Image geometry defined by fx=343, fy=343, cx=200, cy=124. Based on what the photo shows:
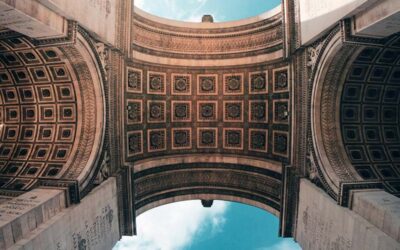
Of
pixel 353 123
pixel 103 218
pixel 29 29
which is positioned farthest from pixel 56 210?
pixel 353 123

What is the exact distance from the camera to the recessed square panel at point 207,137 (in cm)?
2592

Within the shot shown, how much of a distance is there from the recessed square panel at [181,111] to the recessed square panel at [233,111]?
8.73 feet

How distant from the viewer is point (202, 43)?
25.5m

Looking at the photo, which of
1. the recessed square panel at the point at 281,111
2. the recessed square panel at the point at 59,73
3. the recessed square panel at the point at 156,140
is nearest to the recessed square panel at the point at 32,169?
the recessed square panel at the point at 59,73

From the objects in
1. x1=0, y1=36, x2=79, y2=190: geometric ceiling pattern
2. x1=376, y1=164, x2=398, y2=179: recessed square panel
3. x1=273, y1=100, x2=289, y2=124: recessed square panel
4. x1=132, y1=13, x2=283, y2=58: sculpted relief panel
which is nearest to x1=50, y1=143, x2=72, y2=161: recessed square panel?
x1=0, y1=36, x2=79, y2=190: geometric ceiling pattern

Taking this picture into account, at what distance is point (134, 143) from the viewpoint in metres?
23.5

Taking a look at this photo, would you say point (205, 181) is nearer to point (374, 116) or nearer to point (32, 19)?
point (374, 116)

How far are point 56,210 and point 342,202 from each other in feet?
43.0

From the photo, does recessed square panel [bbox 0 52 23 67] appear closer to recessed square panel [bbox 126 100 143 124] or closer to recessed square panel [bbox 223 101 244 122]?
recessed square panel [bbox 126 100 143 124]

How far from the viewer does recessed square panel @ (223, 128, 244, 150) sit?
2542 cm

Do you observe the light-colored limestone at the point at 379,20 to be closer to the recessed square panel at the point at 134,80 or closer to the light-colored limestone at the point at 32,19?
the light-colored limestone at the point at 32,19

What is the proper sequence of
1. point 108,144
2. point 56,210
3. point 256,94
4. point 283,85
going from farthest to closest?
point 256,94 < point 283,85 < point 108,144 < point 56,210

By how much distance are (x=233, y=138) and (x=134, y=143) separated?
730cm

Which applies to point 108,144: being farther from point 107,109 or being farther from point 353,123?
point 353,123
